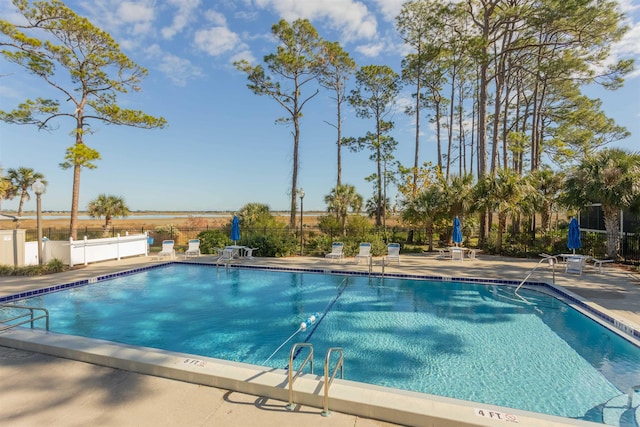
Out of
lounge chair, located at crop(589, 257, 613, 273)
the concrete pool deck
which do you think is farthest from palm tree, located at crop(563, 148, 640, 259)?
the concrete pool deck

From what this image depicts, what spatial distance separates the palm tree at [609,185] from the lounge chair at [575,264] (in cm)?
302

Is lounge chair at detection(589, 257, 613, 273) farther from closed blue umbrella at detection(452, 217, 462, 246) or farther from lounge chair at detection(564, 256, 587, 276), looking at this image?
closed blue umbrella at detection(452, 217, 462, 246)

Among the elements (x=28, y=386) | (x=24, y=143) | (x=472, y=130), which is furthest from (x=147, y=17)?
(x=472, y=130)

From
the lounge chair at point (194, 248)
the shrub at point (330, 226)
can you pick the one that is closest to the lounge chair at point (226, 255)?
the lounge chair at point (194, 248)

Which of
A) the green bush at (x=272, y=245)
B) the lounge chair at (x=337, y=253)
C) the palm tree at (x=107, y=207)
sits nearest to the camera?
the lounge chair at (x=337, y=253)

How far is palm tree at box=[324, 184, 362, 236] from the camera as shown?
20.4m

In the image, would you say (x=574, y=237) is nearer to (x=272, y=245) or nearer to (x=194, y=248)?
(x=272, y=245)

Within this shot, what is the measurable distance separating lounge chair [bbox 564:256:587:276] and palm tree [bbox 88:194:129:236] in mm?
25439

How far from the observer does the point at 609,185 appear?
11086mm

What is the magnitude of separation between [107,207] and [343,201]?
16.8 m

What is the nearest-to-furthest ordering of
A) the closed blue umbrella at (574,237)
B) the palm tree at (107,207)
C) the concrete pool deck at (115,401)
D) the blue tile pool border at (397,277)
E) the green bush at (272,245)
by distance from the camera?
1. the concrete pool deck at (115,401)
2. the blue tile pool border at (397,277)
3. the closed blue umbrella at (574,237)
4. the green bush at (272,245)
5. the palm tree at (107,207)

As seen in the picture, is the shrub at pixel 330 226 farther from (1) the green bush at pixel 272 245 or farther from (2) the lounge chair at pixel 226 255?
(2) the lounge chair at pixel 226 255

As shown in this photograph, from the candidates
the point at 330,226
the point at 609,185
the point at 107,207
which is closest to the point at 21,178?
the point at 107,207

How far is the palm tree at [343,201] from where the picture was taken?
2041 cm
